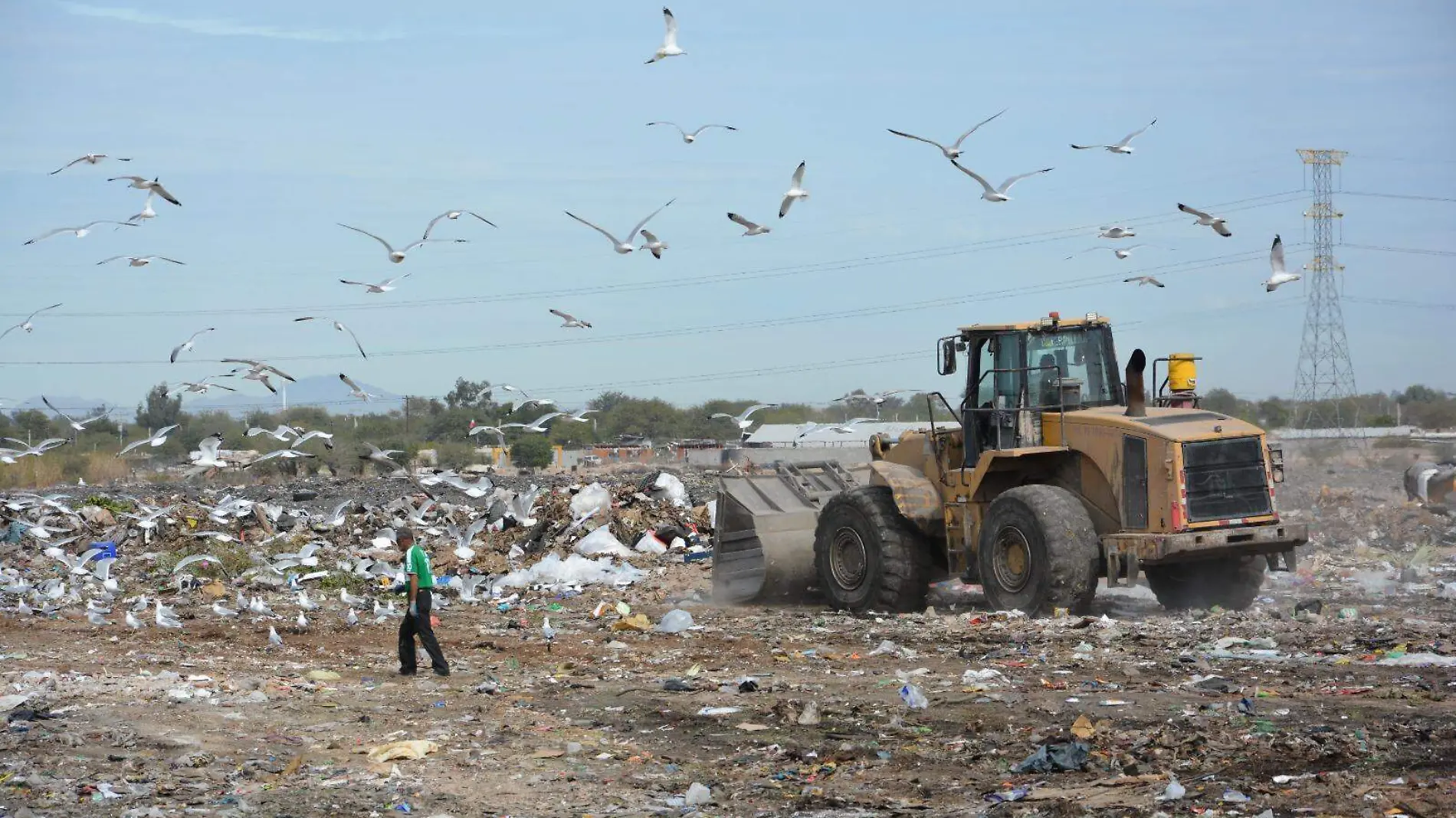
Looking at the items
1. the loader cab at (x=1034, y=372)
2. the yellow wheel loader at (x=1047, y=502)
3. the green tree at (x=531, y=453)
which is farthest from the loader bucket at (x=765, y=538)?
the green tree at (x=531, y=453)

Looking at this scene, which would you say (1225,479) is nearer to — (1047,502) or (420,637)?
(1047,502)

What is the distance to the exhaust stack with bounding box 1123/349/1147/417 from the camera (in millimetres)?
10867

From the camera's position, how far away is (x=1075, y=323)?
38.3 ft

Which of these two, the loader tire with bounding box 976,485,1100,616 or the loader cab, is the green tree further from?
the loader tire with bounding box 976,485,1100,616

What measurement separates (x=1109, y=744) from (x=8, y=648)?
835 centimetres

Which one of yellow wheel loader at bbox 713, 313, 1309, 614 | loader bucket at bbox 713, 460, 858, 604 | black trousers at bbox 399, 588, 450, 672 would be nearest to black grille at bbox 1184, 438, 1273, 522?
yellow wheel loader at bbox 713, 313, 1309, 614

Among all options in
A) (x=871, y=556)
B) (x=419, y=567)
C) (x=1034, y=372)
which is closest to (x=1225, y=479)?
(x=1034, y=372)

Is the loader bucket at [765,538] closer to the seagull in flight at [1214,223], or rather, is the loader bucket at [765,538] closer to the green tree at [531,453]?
the seagull in flight at [1214,223]

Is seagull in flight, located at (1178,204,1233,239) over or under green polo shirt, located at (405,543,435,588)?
over

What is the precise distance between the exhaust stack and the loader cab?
56 centimetres

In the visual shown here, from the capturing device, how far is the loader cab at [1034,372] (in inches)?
456

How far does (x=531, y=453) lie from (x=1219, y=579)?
38629mm

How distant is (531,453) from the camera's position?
160ft

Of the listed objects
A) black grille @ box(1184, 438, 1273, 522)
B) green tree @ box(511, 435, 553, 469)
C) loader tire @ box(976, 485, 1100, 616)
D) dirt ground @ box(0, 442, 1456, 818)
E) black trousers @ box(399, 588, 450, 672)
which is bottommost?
dirt ground @ box(0, 442, 1456, 818)
